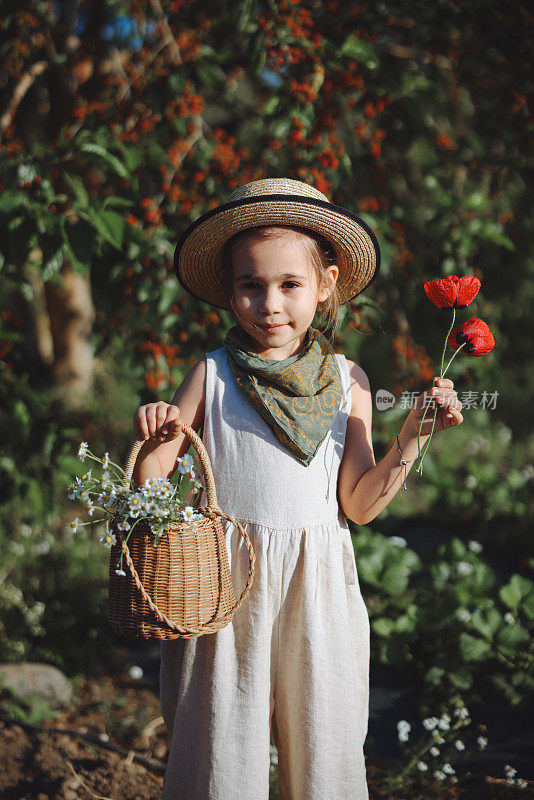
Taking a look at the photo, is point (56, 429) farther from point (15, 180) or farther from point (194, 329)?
point (15, 180)

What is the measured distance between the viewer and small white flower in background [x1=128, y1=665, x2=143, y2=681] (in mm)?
2656

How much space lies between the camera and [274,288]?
154 cm

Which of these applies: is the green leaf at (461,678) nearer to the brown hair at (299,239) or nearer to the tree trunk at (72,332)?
the brown hair at (299,239)

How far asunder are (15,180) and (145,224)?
2.02ft

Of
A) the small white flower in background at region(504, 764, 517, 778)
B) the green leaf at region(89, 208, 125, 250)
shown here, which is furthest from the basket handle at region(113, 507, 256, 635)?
the small white flower in background at region(504, 764, 517, 778)

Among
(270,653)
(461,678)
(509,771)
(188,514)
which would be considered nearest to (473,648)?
(461,678)

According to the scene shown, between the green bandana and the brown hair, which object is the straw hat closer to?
the brown hair

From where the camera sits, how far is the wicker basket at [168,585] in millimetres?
1331

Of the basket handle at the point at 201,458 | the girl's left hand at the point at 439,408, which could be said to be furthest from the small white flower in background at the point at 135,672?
the girl's left hand at the point at 439,408

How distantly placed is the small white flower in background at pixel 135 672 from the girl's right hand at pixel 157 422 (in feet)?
5.01

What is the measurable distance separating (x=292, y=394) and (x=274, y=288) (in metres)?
0.25

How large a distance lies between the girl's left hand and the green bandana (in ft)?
0.71

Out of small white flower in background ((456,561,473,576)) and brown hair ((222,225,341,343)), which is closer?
brown hair ((222,225,341,343))

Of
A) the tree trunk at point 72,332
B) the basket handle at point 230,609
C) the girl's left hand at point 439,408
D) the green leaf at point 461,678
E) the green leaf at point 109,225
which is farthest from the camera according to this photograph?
the tree trunk at point 72,332
